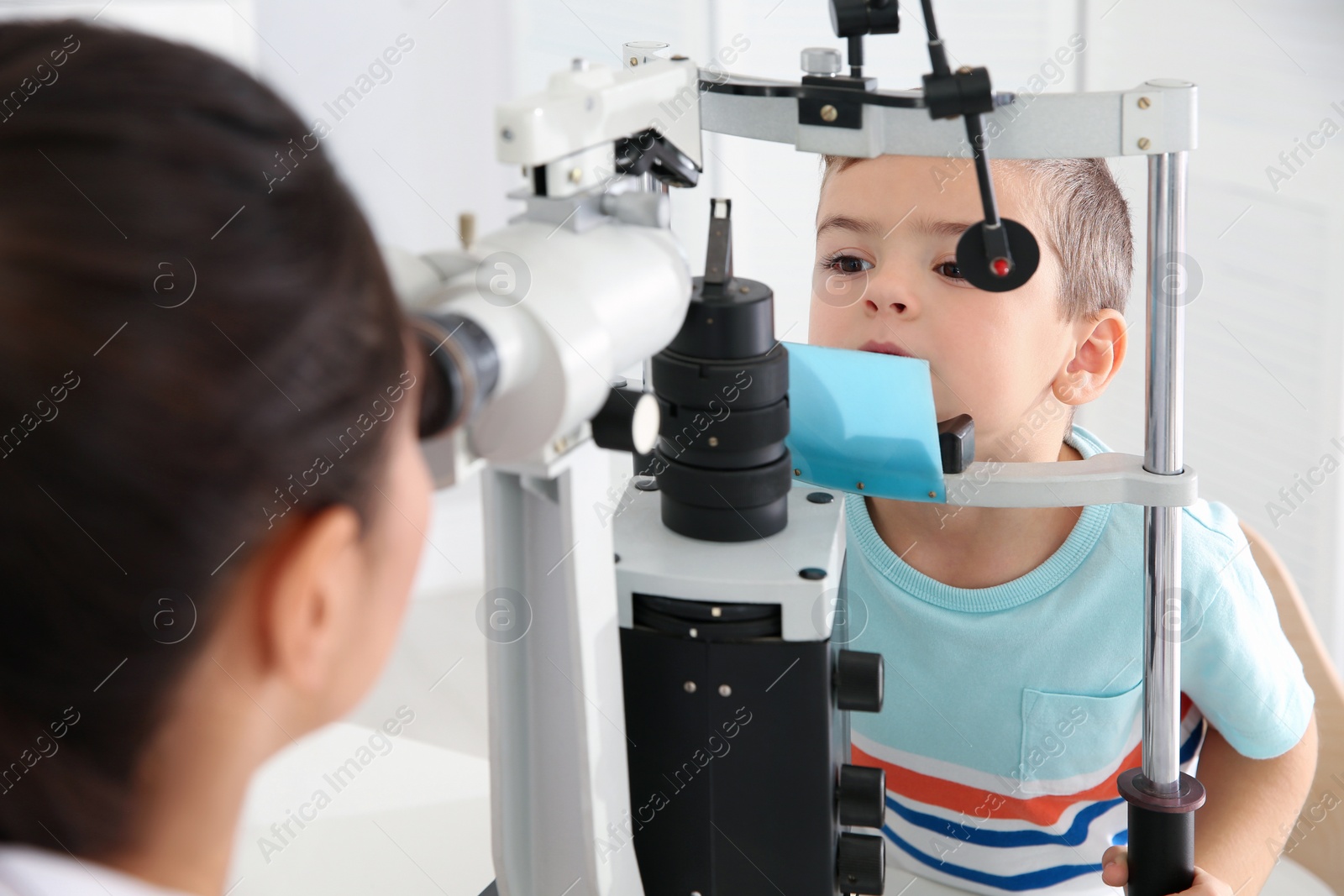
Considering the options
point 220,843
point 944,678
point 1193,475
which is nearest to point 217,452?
point 220,843

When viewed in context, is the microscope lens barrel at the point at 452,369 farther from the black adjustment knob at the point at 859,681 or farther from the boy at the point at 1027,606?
the boy at the point at 1027,606

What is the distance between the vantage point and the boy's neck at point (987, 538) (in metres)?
1.16

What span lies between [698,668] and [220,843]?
30cm

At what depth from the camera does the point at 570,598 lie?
0.68 metres

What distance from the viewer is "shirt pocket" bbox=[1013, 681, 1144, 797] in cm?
108

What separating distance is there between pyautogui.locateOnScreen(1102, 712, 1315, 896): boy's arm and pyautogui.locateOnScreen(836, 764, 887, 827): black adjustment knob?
16.0 inches

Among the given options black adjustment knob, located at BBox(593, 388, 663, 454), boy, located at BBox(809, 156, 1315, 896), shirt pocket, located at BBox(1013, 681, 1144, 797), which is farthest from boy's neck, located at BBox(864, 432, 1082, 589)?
black adjustment knob, located at BBox(593, 388, 663, 454)

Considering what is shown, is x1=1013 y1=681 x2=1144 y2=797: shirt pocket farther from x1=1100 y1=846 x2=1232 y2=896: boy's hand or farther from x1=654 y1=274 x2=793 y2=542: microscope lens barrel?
x1=654 y1=274 x2=793 y2=542: microscope lens barrel

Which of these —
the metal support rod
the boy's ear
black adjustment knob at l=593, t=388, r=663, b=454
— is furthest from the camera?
the boy's ear

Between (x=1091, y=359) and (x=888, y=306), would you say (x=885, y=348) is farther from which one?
(x=1091, y=359)

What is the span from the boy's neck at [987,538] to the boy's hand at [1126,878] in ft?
1.02

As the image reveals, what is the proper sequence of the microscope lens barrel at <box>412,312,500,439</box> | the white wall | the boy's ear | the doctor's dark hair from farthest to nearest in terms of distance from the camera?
the white wall
the boy's ear
the microscope lens barrel at <box>412,312,500,439</box>
the doctor's dark hair

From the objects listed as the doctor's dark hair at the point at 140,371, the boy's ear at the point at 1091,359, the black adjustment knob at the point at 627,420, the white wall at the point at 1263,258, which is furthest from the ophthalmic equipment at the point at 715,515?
the white wall at the point at 1263,258

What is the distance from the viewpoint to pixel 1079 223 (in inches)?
44.6
